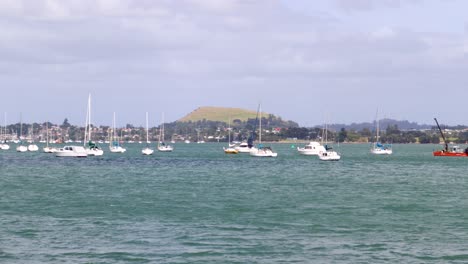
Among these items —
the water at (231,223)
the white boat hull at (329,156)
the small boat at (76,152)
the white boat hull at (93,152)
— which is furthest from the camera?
the white boat hull at (93,152)

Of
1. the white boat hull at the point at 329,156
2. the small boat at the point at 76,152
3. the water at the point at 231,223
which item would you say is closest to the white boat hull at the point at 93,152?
the small boat at the point at 76,152

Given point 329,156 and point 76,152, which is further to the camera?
point 76,152

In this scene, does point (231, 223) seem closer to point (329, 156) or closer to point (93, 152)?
point (329, 156)

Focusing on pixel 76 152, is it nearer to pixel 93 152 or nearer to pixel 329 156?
pixel 93 152

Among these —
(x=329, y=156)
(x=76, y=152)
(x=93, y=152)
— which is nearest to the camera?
(x=329, y=156)

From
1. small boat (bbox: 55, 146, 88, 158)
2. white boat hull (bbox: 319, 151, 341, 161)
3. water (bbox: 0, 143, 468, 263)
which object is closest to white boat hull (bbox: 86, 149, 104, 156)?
small boat (bbox: 55, 146, 88, 158)

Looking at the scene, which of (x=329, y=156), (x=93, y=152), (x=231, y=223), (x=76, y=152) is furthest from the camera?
(x=93, y=152)

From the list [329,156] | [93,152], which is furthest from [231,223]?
[93,152]

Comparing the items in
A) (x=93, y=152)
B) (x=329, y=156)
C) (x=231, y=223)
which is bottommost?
(x=231, y=223)

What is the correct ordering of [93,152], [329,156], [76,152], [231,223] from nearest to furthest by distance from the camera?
[231,223]
[329,156]
[76,152]
[93,152]

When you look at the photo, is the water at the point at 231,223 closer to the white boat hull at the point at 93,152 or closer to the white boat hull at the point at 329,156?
the white boat hull at the point at 329,156

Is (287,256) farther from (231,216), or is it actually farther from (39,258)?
(231,216)

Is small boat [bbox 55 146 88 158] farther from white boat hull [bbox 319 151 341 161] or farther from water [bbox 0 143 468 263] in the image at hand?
water [bbox 0 143 468 263]

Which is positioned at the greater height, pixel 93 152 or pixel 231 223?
pixel 93 152
